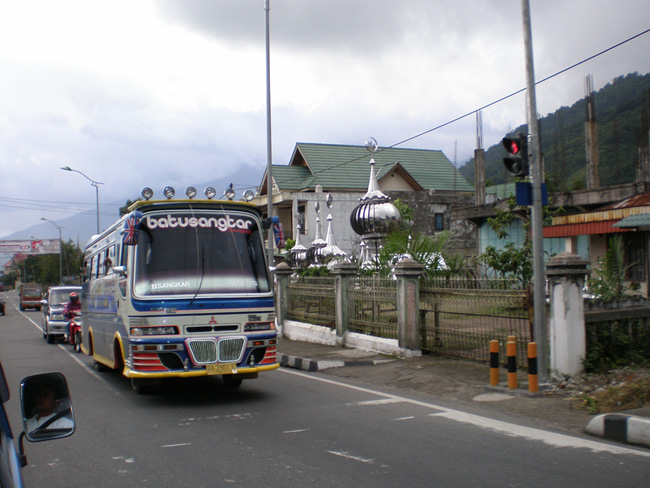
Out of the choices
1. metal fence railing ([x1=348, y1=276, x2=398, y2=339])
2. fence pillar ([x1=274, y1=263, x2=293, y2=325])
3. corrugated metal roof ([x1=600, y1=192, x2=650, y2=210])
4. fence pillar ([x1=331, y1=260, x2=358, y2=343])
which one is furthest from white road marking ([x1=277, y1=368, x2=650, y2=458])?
corrugated metal roof ([x1=600, y1=192, x2=650, y2=210])

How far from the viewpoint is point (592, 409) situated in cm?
770

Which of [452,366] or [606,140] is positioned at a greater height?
[606,140]

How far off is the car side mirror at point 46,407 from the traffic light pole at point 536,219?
7548 mm

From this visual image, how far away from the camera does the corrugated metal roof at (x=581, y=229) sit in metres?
18.9

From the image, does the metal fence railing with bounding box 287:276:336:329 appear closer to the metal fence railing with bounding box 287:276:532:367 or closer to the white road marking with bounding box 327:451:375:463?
the metal fence railing with bounding box 287:276:532:367

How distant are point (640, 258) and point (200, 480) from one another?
16.8 meters

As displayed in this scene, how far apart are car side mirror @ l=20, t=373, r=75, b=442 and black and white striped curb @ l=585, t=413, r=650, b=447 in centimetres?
570

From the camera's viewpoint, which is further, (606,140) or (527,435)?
(606,140)

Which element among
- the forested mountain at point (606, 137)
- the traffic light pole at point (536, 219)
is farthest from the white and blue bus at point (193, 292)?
the forested mountain at point (606, 137)

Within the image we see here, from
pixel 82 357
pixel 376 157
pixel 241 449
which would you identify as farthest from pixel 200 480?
pixel 376 157

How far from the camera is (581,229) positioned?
65.2ft

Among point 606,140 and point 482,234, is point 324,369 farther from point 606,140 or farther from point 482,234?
point 606,140

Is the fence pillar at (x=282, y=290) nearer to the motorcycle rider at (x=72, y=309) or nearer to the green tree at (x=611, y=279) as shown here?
the motorcycle rider at (x=72, y=309)

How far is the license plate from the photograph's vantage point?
870 centimetres
